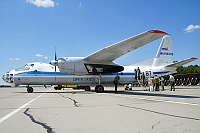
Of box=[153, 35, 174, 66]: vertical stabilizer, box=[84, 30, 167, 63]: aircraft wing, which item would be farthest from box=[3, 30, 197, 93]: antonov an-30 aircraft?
box=[153, 35, 174, 66]: vertical stabilizer

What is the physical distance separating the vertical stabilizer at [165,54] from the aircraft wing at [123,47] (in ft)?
25.6

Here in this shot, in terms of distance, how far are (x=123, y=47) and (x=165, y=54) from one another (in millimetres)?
10616

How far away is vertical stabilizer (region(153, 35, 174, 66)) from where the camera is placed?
25.0 meters

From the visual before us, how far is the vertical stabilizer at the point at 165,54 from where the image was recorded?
82.2 feet

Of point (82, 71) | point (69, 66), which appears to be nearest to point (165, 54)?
point (82, 71)

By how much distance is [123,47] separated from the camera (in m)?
17.0

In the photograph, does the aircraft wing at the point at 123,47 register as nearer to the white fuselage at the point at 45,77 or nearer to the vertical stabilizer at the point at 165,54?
the white fuselage at the point at 45,77

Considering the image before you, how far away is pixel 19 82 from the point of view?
19.7 meters

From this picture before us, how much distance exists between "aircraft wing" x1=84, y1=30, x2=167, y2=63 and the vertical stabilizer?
7808 mm

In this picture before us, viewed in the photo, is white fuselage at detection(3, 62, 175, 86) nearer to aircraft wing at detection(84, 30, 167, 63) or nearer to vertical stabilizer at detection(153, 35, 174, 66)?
aircraft wing at detection(84, 30, 167, 63)

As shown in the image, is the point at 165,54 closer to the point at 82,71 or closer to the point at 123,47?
the point at 123,47

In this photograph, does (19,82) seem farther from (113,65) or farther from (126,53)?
(126,53)

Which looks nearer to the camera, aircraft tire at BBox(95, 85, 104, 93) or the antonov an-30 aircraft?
the antonov an-30 aircraft

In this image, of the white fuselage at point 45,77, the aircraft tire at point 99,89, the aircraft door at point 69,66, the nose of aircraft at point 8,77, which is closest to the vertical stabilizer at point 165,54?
the white fuselage at point 45,77
